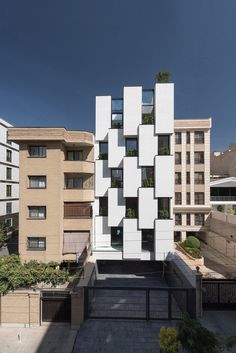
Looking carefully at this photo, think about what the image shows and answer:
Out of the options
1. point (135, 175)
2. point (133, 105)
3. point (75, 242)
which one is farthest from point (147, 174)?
point (75, 242)

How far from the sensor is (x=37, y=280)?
12.3 meters

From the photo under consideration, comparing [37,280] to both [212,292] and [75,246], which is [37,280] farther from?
[212,292]

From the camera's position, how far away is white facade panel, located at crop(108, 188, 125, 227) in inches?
773

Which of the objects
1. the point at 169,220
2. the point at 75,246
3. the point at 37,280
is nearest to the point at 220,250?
the point at 169,220

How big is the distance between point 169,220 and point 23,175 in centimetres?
1307

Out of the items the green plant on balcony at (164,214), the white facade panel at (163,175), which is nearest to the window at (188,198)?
the green plant on balcony at (164,214)

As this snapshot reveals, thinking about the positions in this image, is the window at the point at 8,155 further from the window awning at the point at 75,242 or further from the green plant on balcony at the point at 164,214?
the green plant on balcony at the point at 164,214

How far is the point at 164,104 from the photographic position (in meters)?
19.4

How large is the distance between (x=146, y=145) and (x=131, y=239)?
8.39 m

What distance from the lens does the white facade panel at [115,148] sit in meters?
20.0

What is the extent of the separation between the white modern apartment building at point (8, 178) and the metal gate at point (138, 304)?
21.0 meters

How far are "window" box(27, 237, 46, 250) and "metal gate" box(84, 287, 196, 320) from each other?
6.23 meters

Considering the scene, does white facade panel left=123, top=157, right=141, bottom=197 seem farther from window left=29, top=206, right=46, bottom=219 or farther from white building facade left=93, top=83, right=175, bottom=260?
window left=29, top=206, right=46, bottom=219

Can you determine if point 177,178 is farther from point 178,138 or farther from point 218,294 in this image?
point 218,294
